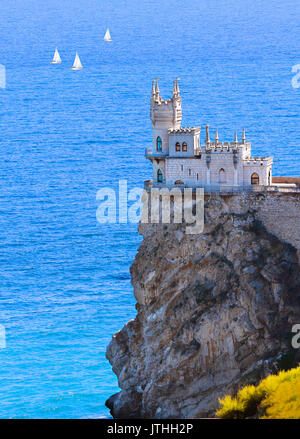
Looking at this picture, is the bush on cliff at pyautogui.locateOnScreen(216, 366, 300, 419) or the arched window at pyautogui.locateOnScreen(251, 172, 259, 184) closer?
the bush on cliff at pyautogui.locateOnScreen(216, 366, 300, 419)

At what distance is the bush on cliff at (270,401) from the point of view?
68.7 metres

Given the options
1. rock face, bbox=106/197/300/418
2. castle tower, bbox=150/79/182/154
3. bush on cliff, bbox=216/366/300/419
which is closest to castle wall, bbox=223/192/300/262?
rock face, bbox=106/197/300/418

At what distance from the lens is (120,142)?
607ft

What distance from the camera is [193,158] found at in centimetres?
10006

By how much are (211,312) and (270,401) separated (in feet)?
83.7

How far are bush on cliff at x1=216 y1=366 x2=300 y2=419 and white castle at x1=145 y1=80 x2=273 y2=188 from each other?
25635 millimetres

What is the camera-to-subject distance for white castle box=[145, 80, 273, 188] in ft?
323

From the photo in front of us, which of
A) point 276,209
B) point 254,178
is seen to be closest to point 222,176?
point 254,178

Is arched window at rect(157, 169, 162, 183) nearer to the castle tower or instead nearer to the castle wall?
the castle tower

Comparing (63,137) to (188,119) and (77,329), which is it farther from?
(77,329)

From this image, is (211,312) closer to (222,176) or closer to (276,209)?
(276,209)

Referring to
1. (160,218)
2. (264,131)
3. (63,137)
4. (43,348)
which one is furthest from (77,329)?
(63,137)

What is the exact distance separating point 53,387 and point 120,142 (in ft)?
252

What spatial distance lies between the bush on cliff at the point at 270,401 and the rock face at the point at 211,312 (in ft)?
60.1
